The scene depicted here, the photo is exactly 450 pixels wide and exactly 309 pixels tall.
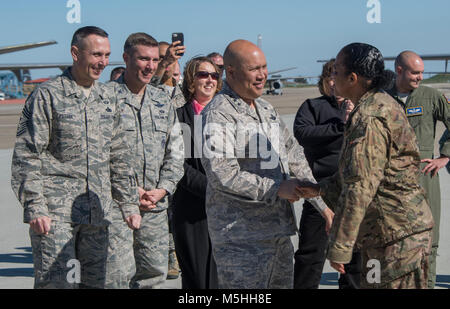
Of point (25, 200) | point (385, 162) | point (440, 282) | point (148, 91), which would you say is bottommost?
point (440, 282)

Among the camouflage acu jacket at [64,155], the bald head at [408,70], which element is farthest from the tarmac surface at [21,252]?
the camouflage acu jacket at [64,155]

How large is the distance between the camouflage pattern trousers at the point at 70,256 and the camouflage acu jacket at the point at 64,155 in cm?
8

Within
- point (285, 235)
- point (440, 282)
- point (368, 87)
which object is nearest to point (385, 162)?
point (368, 87)

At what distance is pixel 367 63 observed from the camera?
2.90m

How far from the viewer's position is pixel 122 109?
4.07m

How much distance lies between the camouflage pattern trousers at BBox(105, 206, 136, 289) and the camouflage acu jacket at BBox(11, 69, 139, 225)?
15cm

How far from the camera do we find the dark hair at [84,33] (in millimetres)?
3684

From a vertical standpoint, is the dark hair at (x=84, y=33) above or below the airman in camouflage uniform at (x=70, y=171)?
above

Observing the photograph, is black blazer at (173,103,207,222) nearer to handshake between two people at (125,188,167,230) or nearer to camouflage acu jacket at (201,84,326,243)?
handshake between two people at (125,188,167,230)

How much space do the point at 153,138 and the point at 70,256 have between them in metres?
1.06

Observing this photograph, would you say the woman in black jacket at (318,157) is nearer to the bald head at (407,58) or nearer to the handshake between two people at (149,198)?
the bald head at (407,58)

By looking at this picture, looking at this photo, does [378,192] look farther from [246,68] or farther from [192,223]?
[192,223]
